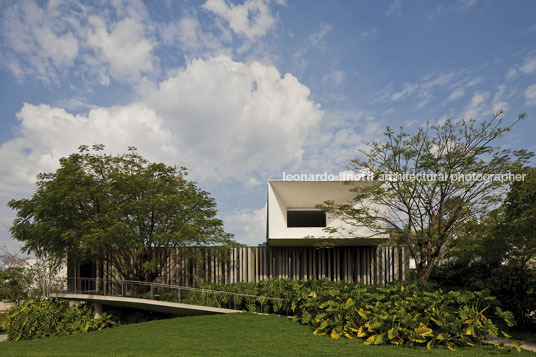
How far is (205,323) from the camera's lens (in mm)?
12531

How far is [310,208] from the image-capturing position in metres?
19.6

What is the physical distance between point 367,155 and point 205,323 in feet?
30.3

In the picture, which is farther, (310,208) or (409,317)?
(310,208)

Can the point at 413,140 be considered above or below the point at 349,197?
above

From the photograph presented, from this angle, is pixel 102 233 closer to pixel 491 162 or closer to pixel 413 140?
pixel 413 140

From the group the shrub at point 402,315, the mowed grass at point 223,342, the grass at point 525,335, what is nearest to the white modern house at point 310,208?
the mowed grass at point 223,342

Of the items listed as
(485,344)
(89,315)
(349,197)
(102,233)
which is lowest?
(89,315)

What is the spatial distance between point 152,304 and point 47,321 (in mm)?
4294

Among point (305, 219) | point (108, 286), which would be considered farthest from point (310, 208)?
point (108, 286)

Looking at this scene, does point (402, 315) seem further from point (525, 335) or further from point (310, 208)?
point (310, 208)

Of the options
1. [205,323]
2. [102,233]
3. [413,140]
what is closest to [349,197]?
[413,140]

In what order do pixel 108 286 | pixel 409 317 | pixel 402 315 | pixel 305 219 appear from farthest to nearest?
pixel 305 219
pixel 108 286
pixel 402 315
pixel 409 317

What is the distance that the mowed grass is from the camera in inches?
334

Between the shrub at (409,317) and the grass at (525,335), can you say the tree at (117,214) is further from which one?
the grass at (525,335)
